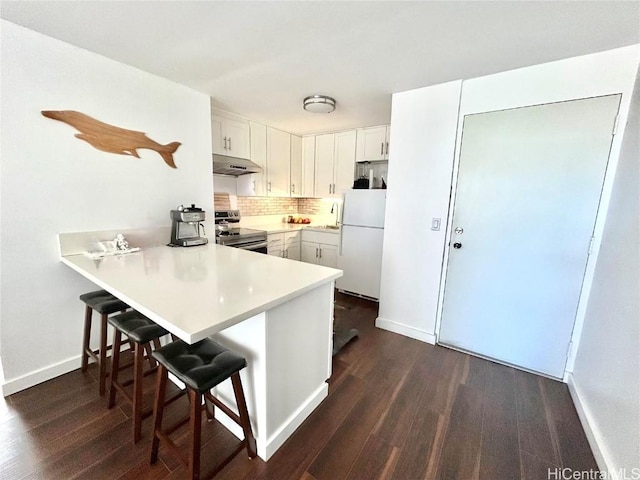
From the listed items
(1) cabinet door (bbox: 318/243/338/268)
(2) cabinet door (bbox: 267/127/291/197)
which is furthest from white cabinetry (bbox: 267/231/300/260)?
(2) cabinet door (bbox: 267/127/291/197)

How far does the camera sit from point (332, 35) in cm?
158

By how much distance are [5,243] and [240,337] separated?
164 centimetres

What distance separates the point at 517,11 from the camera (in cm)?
135

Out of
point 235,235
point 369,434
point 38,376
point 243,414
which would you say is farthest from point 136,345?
point 235,235

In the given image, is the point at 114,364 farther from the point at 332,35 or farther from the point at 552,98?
the point at 552,98

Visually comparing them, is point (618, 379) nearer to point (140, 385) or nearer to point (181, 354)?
point (181, 354)

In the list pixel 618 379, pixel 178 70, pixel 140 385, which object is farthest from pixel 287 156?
pixel 618 379

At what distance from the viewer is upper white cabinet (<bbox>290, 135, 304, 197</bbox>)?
4.16 meters

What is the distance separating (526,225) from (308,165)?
10.1ft

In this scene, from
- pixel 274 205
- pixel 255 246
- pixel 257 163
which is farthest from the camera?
pixel 274 205

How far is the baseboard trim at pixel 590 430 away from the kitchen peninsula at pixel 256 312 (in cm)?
144

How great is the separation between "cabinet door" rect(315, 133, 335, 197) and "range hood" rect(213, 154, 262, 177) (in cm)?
101

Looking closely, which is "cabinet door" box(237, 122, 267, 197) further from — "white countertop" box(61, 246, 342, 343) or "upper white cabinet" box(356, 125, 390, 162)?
"white countertop" box(61, 246, 342, 343)

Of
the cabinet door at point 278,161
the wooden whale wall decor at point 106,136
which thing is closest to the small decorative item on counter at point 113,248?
the wooden whale wall decor at point 106,136
